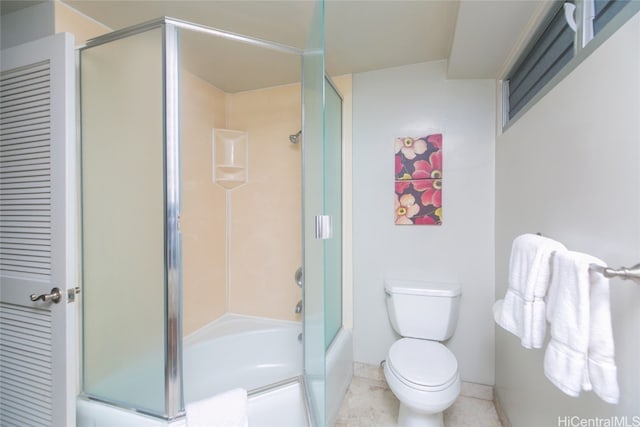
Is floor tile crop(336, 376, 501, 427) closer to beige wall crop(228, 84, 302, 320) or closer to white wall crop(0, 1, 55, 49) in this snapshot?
beige wall crop(228, 84, 302, 320)

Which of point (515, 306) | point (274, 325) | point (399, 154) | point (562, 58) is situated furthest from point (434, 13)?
point (274, 325)


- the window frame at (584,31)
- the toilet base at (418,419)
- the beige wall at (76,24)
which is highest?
the beige wall at (76,24)

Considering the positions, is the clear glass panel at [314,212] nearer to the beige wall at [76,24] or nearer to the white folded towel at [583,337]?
the white folded towel at [583,337]

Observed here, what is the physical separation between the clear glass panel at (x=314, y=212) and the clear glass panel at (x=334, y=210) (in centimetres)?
11

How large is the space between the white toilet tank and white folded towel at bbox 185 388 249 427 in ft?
3.39

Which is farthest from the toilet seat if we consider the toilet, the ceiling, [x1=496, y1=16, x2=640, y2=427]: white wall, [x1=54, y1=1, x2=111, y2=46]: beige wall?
[x1=54, y1=1, x2=111, y2=46]: beige wall

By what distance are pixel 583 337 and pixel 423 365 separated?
90cm

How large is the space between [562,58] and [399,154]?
0.95 metres

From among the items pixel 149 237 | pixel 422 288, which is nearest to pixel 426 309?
pixel 422 288

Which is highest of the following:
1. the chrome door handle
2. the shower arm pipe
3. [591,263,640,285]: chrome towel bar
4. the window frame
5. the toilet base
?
the shower arm pipe

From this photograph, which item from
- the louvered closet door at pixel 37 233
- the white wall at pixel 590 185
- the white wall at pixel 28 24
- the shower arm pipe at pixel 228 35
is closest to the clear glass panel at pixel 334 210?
the shower arm pipe at pixel 228 35

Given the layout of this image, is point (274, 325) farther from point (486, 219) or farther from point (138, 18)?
point (138, 18)

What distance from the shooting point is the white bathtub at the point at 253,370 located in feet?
3.99

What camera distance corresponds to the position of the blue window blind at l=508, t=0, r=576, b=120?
0.99 m
